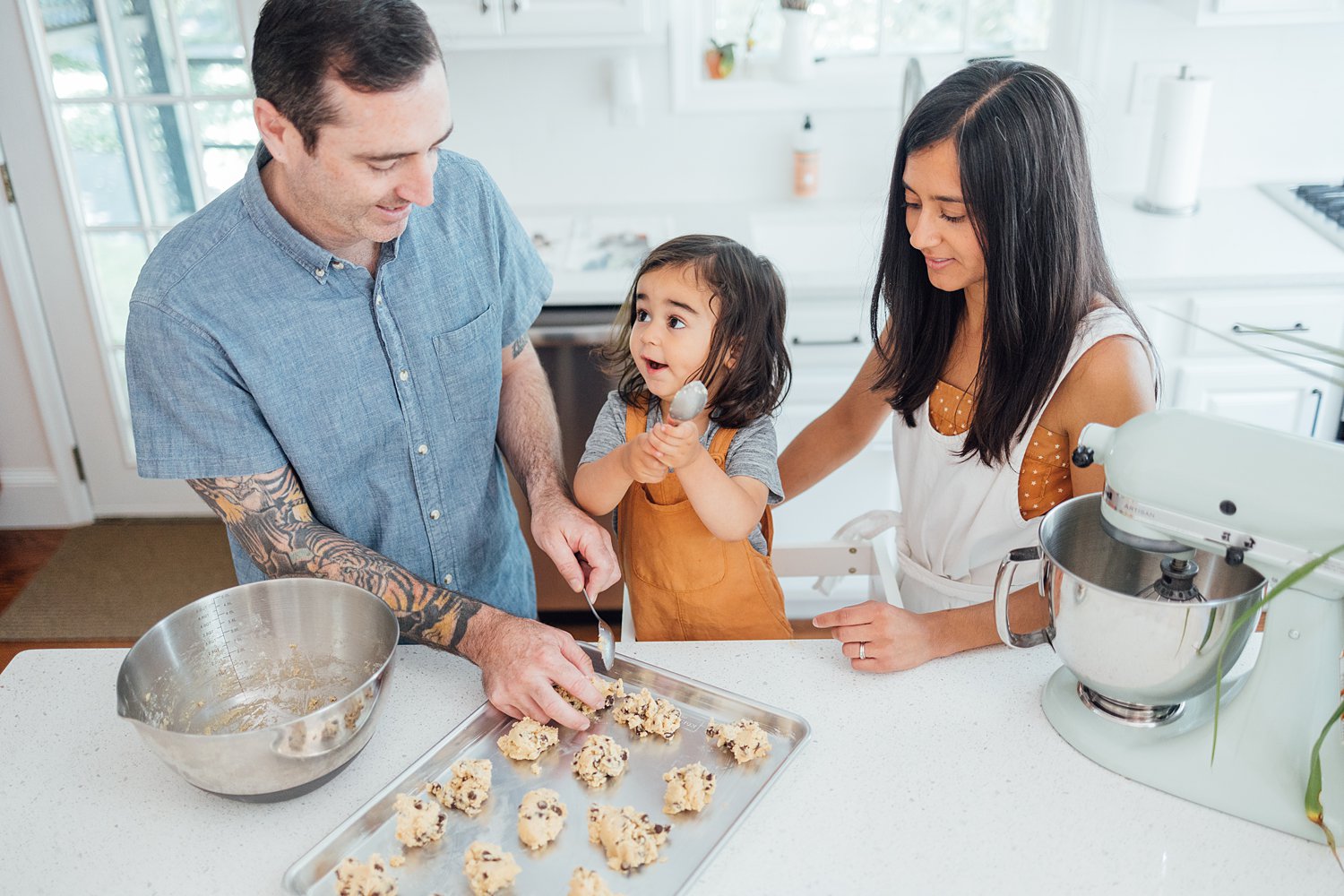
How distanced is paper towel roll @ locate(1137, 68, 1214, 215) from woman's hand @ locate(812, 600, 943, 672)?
6.41 feet

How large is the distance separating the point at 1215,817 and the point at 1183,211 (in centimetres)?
213

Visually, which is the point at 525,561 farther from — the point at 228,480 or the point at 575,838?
the point at 575,838

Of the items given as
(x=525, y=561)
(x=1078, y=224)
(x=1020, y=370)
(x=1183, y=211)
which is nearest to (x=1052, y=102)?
(x=1078, y=224)

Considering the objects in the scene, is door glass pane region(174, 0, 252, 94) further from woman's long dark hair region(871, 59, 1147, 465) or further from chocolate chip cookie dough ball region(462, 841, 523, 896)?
chocolate chip cookie dough ball region(462, 841, 523, 896)

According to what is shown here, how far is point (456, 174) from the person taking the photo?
1565 millimetres

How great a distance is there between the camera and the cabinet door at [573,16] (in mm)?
2473

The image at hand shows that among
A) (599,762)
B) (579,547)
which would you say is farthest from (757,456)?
(599,762)

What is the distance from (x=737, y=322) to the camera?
1.46 m

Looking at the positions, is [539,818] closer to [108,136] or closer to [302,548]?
[302,548]

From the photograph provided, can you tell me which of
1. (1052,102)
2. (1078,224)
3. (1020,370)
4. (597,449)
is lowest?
(597,449)

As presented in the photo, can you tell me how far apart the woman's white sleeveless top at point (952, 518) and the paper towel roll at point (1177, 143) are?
5.08 ft

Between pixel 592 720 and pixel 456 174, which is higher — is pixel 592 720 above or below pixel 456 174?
below

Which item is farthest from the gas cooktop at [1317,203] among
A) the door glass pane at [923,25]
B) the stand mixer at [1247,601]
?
the stand mixer at [1247,601]

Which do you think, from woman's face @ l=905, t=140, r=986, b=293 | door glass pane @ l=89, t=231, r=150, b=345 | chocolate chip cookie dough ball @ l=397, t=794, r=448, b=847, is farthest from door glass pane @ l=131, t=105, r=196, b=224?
chocolate chip cookie dough ball @ l=397, t=794, r=448, b=847
